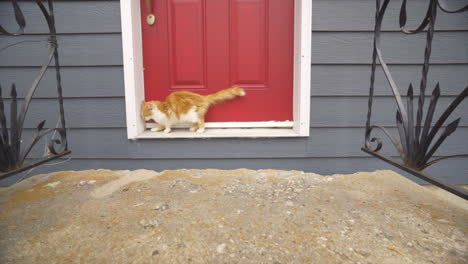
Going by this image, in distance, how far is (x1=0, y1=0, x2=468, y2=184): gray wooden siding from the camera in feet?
5.61

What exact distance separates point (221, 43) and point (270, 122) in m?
0.65

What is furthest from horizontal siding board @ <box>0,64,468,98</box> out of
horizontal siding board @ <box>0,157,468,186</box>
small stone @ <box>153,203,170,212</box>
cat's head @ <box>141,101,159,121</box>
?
→ small stone @ <box>153,203,170,212</box>

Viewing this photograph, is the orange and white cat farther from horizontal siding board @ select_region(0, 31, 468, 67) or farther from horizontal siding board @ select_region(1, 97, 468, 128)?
horizontal siding board @ select_region(0, 31, 468, 67)

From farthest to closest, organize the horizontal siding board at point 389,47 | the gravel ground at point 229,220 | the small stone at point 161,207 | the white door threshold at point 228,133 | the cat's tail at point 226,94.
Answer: the cat's tail at point 226,94, the white door threshold at point 228,133, the horizontal siding board at point 389,47, the small stone at point 161,207, the gravel ground at point 229,220

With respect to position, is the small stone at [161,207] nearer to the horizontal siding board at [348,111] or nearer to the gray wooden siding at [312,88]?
the gray wooden siding at [312,88]

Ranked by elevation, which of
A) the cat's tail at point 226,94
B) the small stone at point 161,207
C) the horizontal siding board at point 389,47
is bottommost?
the small stone at point 161,207

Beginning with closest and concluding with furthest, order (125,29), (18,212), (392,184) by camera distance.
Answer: (18,212) < (392,184) < (125,29)

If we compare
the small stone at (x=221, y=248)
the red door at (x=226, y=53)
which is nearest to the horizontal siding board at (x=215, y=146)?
the red door at (x=226, y=53)

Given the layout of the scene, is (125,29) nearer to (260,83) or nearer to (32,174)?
(260,83)

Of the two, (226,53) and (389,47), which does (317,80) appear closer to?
(389,47)

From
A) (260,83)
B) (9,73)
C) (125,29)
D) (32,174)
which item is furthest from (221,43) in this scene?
(32,174)

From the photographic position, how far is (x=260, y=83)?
1.95 metres

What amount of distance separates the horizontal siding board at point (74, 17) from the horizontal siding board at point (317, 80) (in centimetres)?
25

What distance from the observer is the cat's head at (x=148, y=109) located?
182 cm
